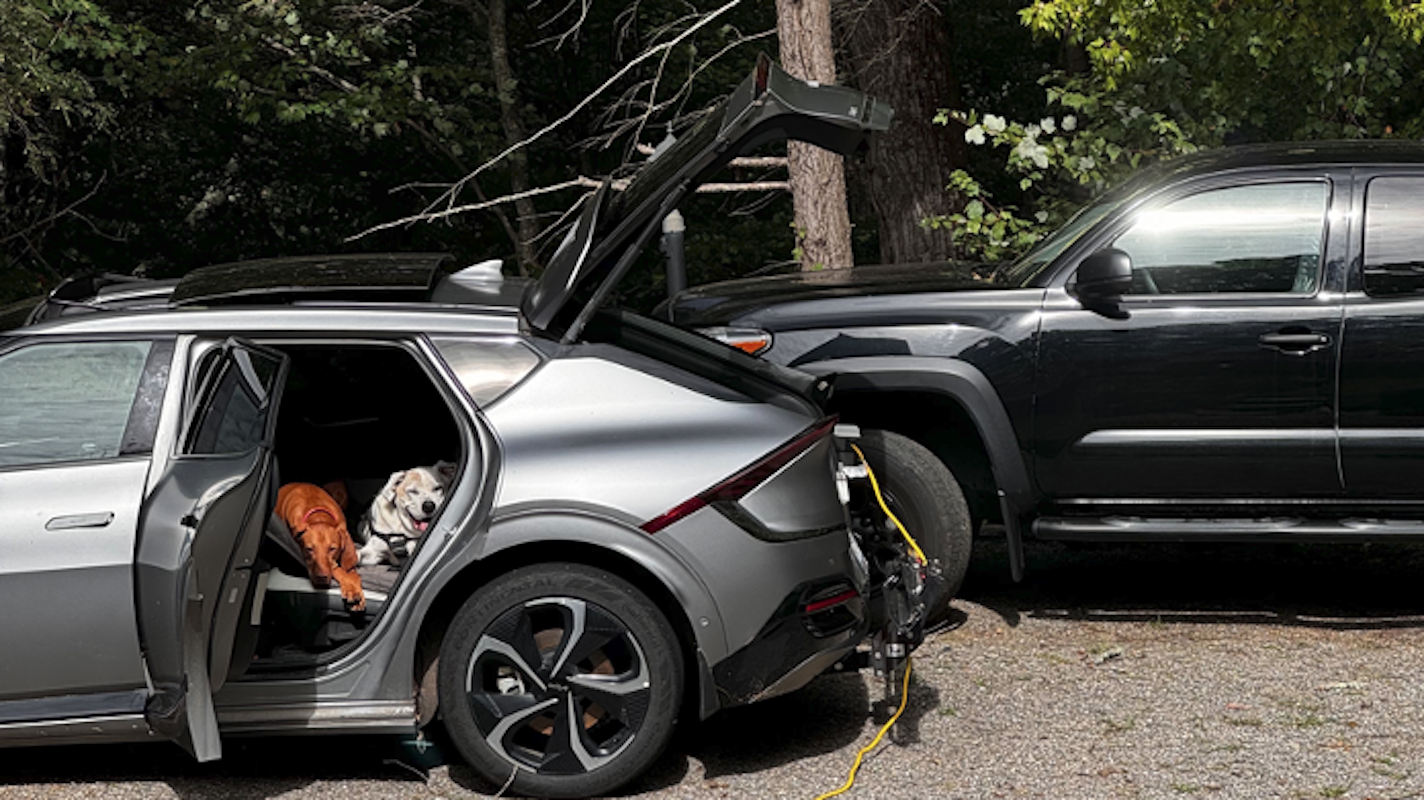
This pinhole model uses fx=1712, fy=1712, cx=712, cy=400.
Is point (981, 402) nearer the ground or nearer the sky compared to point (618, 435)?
nearer the ground

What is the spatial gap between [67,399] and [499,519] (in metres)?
1.37

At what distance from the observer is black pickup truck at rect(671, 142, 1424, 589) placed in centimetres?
672

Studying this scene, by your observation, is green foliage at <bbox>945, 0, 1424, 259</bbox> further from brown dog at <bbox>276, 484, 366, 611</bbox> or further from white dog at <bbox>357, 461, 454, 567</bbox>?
brown dog at <bbox>276, 484, 366, 611</bbox>

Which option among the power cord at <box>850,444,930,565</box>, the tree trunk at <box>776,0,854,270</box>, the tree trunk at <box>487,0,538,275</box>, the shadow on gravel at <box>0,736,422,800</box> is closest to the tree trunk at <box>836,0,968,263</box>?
the tree trunk at <box>776,0,854,270</box>

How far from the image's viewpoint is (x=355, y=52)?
14906mm

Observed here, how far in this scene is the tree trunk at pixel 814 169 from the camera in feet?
36.3

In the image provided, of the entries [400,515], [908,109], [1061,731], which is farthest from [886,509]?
[908,109]

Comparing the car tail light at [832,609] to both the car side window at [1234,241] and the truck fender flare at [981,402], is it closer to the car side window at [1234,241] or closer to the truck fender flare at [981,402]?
the truck fender flare at [981,402]

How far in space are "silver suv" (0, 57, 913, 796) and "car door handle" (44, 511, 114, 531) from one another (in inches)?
0.5

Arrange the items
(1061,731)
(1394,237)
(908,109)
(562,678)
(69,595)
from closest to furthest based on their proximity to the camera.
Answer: (69,595) → (562,678) → (1061,731) → (1394,237) → (908,109)

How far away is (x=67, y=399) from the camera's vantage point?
17.0ft

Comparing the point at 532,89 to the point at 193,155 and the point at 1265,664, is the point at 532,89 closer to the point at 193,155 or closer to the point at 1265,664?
the point at 193,155

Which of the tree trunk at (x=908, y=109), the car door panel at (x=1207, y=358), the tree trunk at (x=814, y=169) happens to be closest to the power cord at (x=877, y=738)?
the car door panel at (x=1207, y=358)

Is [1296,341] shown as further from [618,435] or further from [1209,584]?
[618,435]
